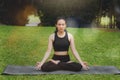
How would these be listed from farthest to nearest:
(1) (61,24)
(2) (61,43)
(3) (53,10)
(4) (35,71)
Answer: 1. (3) (53,10)
2. (2) (61,43)
3. (4) (35,71)
4. (1) (61,24)

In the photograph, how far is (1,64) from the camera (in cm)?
1091

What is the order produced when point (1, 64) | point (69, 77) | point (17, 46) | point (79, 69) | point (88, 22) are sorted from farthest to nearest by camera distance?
point (88, 22), point (17, 46), point (1, 64), point (79, 69), point (69, 77)

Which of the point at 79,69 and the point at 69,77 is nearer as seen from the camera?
the point at 69,77

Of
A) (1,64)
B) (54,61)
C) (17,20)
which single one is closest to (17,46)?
(1,64)

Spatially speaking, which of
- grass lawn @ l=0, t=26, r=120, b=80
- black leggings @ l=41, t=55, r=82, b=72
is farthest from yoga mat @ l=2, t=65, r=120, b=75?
grass lawn @ l=0, t=26, r=120, b=80

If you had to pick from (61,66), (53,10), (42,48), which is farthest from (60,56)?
(53,10)

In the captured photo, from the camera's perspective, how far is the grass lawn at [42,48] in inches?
360

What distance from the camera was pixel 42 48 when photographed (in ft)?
49.2

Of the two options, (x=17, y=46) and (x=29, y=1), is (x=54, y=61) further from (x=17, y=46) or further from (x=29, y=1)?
(x=29, y=1)

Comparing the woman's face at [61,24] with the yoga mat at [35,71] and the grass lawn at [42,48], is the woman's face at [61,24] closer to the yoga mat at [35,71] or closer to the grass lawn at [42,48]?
the yoga mat at [35,71]

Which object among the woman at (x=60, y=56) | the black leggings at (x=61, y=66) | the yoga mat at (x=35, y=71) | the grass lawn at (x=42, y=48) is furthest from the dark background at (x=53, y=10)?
the black leggings at (x=61, y=66)

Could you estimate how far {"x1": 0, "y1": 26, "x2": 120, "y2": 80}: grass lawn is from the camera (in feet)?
30.0

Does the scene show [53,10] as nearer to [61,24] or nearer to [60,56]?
[60,56]

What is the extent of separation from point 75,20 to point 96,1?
212cm
